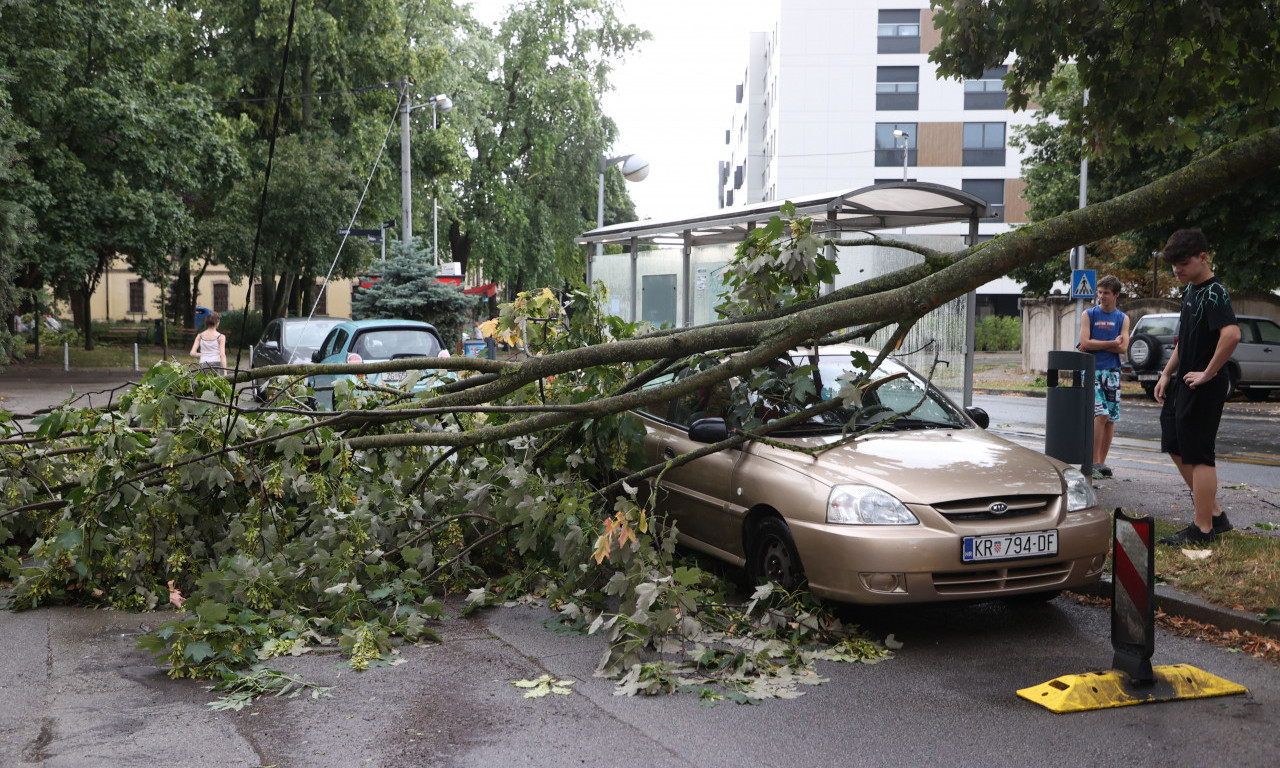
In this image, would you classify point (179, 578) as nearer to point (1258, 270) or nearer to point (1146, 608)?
point (1146, 608)

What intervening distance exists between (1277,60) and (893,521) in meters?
4.94

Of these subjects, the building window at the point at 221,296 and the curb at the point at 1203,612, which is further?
the building window at the point at 221,296

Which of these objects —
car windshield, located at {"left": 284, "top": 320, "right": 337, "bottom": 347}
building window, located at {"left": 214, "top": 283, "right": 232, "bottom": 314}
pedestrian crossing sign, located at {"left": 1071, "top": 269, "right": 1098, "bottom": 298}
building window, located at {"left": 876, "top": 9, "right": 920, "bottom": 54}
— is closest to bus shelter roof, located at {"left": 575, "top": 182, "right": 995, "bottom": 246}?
car windshield, located at {"left": 284, "top": 320, "right": 337, "bottom": 347}

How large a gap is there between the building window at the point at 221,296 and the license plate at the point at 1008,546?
260 feet

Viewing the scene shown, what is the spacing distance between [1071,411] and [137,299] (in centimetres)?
7938

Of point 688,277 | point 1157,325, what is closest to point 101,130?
point 688,277

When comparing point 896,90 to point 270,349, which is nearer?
point 270,349

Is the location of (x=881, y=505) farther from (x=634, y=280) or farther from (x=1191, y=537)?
(x=634, y=280)

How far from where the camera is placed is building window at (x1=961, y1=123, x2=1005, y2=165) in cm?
5422

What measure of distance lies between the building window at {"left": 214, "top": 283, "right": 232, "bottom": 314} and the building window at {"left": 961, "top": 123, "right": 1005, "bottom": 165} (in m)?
52.8

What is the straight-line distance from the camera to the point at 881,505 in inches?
208

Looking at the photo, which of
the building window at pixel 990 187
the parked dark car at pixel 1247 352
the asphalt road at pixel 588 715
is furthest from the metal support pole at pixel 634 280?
the building window at pixel 990 187

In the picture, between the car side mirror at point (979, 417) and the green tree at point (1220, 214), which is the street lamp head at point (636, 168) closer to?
the green tree at point (1220, 214)

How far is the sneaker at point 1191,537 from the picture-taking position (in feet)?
22.7
